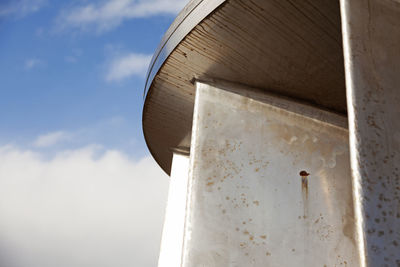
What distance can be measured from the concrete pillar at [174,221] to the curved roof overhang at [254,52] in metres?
1.58

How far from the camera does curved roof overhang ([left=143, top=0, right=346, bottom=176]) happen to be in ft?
13.6

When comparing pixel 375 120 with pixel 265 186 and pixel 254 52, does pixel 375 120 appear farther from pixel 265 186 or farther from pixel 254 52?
pixel 254 52

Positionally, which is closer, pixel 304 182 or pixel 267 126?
pixel 304 182

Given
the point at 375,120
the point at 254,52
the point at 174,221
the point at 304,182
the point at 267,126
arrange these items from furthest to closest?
the point at 174,221 → the point at 267,126 → the point at 254,52 → the point at 304,182 → the point at 375,120

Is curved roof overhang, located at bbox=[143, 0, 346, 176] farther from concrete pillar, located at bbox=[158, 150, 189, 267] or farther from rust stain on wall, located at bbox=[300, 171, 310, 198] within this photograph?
concrete pillar, located at bbox=[158, 150, 189, 267]

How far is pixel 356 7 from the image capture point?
123 inches

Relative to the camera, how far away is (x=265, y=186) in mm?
4484

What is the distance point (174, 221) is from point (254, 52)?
3.31 metres

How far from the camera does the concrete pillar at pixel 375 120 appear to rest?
246 centimetres

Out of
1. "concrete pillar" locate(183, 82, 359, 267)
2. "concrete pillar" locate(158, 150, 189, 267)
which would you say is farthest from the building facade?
"concrete pillar" locate(158, 150, 189, 267)

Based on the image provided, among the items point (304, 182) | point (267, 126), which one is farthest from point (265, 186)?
point (267, 126)

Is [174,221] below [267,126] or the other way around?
below

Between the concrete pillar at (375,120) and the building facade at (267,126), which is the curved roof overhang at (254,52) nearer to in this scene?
the building facade at (267,126)

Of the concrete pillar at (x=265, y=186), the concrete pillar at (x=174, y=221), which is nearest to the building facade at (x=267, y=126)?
the concrete pillar at (x=265, y=186)
